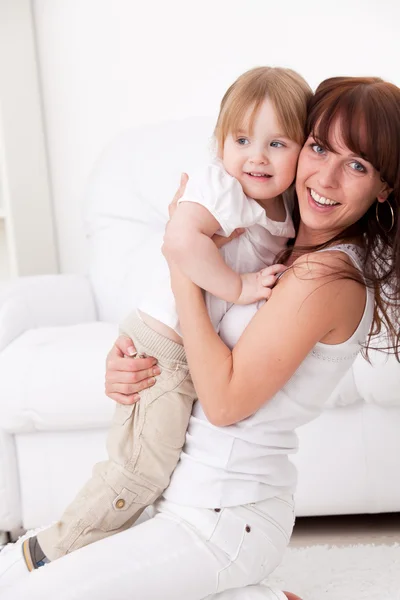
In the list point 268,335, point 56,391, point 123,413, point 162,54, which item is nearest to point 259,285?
point 268,335

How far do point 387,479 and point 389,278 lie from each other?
868mm

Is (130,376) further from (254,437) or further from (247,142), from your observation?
(247,142)

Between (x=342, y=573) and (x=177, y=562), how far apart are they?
0.72 meters

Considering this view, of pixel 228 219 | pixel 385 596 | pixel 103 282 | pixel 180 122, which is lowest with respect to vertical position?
pixel 385 596

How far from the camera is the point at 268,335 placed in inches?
42.1

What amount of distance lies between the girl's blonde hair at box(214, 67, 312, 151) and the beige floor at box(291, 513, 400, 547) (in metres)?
1.13

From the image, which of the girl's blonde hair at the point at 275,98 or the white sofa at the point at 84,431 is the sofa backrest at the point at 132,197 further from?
the girl's blonde hair at the point at 275,98

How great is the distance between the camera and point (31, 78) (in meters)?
3.18

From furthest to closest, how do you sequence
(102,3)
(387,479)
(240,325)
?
(102,3) → (387,479) → (240,325)

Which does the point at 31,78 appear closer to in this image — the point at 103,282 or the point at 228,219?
the point at 103,282

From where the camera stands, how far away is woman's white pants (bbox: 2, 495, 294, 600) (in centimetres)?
107

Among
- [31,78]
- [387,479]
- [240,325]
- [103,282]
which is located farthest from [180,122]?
[240,325]

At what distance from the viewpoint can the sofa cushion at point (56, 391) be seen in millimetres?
1777

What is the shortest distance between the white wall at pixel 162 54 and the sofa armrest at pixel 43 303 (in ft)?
2.60
